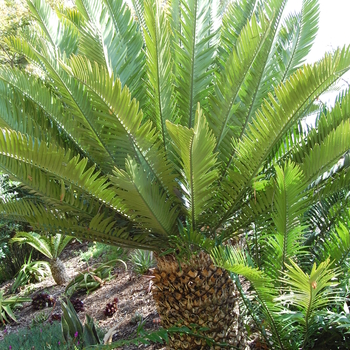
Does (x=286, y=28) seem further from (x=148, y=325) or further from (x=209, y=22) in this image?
(x=148, y=325)

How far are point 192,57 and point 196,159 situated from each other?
2.85ft

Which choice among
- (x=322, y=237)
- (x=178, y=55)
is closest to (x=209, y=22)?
(x=178, y=55)

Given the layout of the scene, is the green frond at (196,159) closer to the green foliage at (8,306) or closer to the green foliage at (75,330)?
the green foliage at (75,330)

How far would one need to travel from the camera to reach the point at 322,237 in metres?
3.18

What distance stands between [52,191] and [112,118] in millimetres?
731

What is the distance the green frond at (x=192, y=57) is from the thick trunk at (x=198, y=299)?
107 cm

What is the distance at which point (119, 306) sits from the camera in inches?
226

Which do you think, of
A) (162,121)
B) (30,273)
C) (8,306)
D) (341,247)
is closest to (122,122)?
(162,121)

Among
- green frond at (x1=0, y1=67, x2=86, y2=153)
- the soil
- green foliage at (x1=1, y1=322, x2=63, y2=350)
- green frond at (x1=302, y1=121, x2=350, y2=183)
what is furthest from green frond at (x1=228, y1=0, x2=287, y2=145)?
green foliage at (x1=1, y1=322, x2=63, y2=350)

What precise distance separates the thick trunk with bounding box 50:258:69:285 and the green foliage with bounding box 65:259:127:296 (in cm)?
68

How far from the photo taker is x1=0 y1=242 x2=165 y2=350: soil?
16.2ft

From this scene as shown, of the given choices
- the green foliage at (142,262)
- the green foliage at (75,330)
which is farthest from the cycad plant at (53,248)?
the green foliage at (75,330)

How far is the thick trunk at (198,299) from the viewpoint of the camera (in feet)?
8.87

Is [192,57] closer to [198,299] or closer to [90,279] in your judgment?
[198,299]
